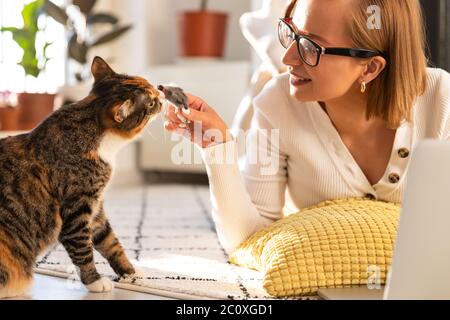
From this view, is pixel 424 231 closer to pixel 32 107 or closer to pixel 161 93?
pixel 161 93

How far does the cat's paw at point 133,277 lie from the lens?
1387mm

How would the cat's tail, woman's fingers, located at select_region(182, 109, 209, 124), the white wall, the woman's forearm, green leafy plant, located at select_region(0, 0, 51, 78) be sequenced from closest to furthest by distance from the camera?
the cat's tail
woman's fingers, located at select_region(182, 109, 209, 124)
the woman's forearm
green leafy plant, located at select_region(0, 0, 51, 78)
the white wall

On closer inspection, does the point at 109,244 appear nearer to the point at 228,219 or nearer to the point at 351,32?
the point at 228,219

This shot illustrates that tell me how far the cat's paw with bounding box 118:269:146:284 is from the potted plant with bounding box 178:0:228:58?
7.77 ft

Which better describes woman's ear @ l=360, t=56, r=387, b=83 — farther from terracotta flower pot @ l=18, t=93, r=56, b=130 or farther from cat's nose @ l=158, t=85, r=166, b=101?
terracotta flower pot @ l=18, t=93, r=56, b=130

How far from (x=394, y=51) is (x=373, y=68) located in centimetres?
5

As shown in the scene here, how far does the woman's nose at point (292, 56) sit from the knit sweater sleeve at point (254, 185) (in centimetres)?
18

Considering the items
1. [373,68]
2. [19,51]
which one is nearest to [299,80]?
[373,68]

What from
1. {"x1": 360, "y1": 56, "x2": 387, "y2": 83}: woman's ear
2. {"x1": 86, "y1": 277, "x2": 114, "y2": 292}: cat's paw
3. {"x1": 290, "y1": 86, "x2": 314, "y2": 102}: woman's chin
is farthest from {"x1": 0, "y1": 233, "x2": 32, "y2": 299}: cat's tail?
{"x1": 360, "y1": 56, "x2": 387, "y2": 83}: woman's ear

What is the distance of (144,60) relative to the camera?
12.6ft

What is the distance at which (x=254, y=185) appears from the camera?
1.60 m

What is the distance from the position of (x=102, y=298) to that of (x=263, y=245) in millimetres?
368

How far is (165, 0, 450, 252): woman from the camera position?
138cm

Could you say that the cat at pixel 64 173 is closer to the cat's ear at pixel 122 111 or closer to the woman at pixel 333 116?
the cat's ear at pixel 122 111
